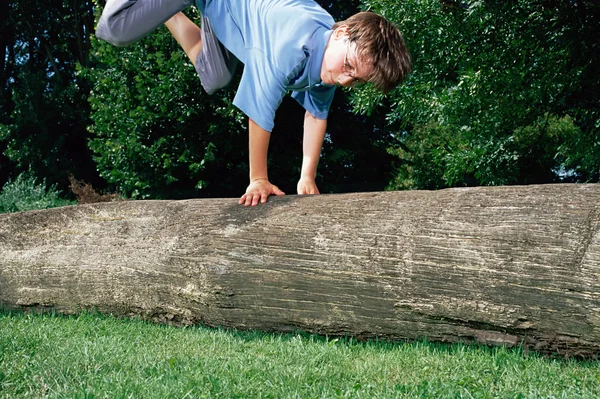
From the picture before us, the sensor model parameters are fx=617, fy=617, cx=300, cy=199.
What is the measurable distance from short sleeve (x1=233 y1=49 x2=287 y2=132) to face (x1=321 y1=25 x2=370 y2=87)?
30cm

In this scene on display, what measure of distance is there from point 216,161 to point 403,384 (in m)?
11.3

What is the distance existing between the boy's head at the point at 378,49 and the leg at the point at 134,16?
3.88 feet

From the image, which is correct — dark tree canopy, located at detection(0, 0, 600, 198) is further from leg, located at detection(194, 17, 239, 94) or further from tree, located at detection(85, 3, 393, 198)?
leg, located at detection(194, 17, 239, 94)

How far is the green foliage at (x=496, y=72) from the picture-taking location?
9.12 metres

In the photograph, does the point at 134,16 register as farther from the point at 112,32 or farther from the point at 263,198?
the point at 263,198

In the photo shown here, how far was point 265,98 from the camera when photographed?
3.90 metres

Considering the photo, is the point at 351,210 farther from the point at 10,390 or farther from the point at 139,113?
the point at 139,113

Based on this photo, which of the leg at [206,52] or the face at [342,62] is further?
the leg at [206,52]

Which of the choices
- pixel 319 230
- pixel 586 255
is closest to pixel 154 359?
pixel 319 230

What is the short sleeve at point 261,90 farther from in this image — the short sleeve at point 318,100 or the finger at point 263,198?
the short sleeve at point 318,100

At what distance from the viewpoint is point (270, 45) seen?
13.0 feet

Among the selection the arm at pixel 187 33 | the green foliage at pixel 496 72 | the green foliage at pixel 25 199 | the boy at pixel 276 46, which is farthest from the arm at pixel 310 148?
the green foliage at pixel 25 199

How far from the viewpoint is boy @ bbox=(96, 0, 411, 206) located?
12.6ft

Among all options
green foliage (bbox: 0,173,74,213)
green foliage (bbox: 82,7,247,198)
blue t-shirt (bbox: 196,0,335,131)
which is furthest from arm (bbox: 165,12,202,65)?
green foliage (bbox: 0,173,74,213)
